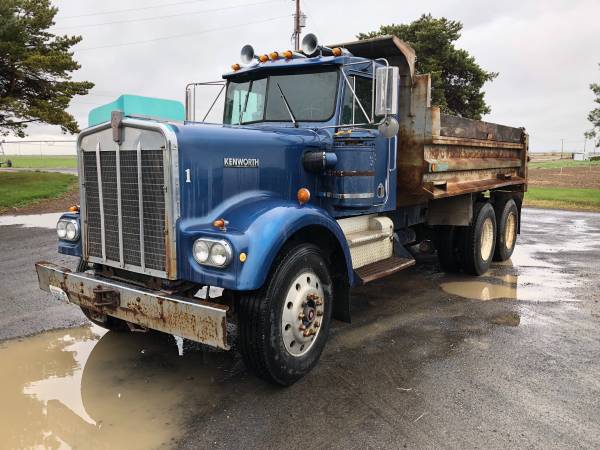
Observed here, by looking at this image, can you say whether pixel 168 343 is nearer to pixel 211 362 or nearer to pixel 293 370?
pixel 211 362

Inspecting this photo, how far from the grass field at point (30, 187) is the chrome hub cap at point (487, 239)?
13982 millimetres

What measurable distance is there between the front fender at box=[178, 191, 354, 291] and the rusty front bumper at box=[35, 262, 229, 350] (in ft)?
0.67

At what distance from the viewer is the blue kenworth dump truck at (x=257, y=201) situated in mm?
3496

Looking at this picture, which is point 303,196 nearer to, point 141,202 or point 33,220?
point 141,202

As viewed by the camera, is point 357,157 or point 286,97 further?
point 286,97

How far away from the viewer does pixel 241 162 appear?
12.9ft

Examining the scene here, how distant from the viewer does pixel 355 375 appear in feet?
13.3

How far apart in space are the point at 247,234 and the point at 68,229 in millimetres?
1924

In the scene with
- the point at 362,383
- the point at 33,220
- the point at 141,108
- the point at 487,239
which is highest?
the point at 141,108

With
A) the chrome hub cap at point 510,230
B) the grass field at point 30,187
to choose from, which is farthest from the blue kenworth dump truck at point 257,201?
the grass field at point 30,187

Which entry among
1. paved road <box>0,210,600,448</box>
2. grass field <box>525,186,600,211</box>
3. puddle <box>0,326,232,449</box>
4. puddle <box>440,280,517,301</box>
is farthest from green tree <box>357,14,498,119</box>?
puddle <box>0,326,232,449</box>

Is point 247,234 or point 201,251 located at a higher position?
point 247,234

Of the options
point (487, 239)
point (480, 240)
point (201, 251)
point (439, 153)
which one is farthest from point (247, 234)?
Answer: point (487, 239)

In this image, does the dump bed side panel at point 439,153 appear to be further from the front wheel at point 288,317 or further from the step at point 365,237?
the front wheel at point 288,317
